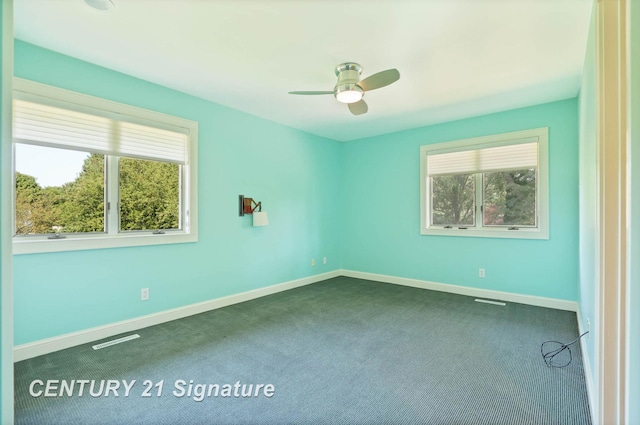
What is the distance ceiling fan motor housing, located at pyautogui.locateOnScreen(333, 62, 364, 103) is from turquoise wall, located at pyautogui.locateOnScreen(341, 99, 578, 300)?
2.46 meters

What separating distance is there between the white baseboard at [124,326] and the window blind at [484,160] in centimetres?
310

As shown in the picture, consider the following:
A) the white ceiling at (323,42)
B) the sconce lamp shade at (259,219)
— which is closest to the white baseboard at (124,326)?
the sconce lamp shade at (259,219)

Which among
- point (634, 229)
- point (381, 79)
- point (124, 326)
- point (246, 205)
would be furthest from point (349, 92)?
point (124, 326)

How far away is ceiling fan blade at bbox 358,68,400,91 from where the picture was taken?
8.10 feet

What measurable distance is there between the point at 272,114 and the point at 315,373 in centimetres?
335

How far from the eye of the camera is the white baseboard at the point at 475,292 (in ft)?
12.5

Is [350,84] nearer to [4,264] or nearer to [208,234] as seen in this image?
[208,234]

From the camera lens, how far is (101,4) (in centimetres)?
203

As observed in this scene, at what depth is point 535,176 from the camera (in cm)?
404

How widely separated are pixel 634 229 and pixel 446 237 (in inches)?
153

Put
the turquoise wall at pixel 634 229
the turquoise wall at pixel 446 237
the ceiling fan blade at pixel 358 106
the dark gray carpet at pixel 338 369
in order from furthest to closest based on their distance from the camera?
the turquoise wall at pixel 446 237 → the ceiling fan blade at pixel 358 106 → the dark gray carpet at pixel 338 369 → the turquoise wall at pixel 634 229

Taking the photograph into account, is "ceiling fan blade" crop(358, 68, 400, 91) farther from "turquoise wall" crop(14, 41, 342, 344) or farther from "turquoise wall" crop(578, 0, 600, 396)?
"turquoise wall" crop(14, 41, 342, 344)

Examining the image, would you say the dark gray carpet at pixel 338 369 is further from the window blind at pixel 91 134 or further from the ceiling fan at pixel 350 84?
the ceiling fan at pixel 350 84

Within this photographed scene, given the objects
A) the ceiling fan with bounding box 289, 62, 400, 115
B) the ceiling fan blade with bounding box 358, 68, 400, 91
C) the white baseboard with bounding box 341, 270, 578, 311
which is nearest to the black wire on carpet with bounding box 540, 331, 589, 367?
the white baseboard with bounding box 341, 270, 578, 311
